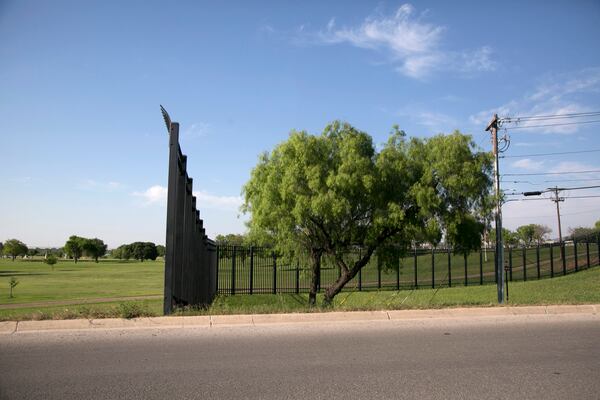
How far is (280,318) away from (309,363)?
2793mm

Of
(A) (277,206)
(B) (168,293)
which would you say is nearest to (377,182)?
(A) (277,206)

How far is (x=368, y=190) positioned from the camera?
53.0ft

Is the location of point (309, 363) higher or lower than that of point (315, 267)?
lower

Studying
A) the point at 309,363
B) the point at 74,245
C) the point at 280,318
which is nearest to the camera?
the point at 309,363

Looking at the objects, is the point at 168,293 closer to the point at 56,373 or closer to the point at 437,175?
the point at 56,373

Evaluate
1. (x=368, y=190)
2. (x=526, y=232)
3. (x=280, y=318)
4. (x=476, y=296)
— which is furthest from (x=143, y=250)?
(x=280, y=318)

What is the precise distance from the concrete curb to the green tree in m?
6.47

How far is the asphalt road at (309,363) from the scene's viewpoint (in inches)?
196

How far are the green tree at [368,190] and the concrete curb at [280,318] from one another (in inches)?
255

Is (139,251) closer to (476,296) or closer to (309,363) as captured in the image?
(476,296)

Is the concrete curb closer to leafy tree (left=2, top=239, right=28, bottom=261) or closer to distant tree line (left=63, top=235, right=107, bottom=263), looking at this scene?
distant tree line (left=63, top=235, right=107, bottom=263)

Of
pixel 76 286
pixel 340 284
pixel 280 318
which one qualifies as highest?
pixel 280 318

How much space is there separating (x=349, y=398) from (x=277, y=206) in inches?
485

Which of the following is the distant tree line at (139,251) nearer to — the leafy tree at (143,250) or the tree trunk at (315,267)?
the leafy tree at (143,250)
